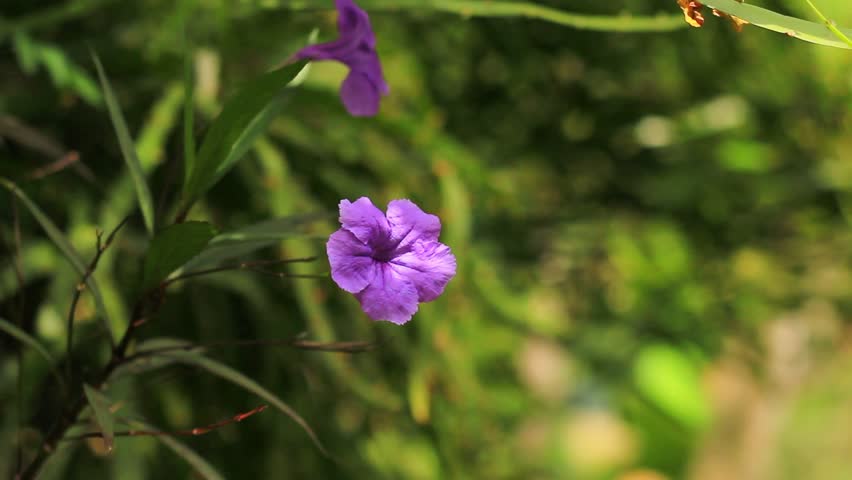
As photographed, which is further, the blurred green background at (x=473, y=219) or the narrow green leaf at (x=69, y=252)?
the blurred green background at (x=473, y=219)

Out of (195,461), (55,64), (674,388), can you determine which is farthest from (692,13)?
(674,388)

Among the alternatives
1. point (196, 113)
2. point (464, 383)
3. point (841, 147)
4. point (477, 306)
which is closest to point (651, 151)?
point (841, 147)

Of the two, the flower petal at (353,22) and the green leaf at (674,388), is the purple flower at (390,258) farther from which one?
the green leaf at (674,388)

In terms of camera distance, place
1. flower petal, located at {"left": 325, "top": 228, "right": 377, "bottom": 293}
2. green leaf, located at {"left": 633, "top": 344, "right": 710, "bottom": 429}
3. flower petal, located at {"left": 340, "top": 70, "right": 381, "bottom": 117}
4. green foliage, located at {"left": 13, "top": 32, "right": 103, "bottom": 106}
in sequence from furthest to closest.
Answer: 1. green leaf, located at {"left": 633, "top": 344, "right": 710, "bottom": 429}
2. green foliage, located at {"left": 13, "top": 32, "right": 103, "bottom": 106}
3. flower petal, located at {"left": 340, "top": 70, "right": 381, "bottom": 117}
4. flower petal, located at {"left": 325, "top": 228, "right": 377, "bottom": 293}

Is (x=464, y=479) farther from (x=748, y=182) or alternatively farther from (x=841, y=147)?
(x=841, y=147)

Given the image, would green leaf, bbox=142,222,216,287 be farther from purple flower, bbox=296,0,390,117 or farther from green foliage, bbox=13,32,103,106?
green foliage, bbox=13,32,103,106

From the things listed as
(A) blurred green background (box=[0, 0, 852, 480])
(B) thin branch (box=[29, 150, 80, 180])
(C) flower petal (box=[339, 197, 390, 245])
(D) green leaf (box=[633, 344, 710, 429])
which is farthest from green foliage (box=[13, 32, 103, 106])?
(D) green leaf (box=[633, 344, 710, 429])

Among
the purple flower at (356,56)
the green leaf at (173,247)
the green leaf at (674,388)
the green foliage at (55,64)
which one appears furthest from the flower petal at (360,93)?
the green leaf at (674,388)

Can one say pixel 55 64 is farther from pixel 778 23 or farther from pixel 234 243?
pixel 778 23
